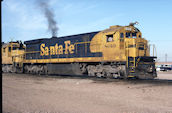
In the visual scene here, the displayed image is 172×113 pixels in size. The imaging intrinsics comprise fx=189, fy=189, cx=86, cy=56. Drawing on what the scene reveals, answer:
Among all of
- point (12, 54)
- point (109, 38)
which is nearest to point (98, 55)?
point (109, 38)

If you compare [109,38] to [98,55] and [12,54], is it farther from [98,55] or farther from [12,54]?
[12,54]

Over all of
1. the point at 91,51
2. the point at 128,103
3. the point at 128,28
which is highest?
the point at 128,28

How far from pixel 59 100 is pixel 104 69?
296 inches

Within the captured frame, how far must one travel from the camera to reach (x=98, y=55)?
1536 centimetres

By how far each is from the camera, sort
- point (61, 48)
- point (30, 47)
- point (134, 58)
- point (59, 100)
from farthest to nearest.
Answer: point (30, 47) < point (61, 48) < point (134, 58) < point (59, 100)

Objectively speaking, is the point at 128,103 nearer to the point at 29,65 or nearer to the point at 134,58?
the point at 134,58

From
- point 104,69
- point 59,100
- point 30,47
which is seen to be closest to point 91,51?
point 104,69

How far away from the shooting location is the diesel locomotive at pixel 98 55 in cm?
1345

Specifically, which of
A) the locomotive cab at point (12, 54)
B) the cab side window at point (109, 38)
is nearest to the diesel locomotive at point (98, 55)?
the cab side window at point (109, 38)

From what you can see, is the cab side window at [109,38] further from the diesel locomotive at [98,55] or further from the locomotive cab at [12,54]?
the locomotive cab at [12,54]

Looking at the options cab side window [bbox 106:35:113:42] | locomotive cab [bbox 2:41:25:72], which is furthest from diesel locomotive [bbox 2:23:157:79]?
locomotive cab [bbox 2:41:25:72]

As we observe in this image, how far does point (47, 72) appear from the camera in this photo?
2047 centimetres

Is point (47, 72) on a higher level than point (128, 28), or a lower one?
lower

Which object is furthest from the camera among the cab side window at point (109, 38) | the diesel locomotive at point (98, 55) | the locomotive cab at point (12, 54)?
the locomotive cab at point (12, 54)
